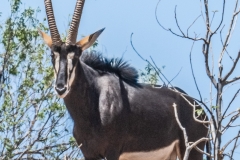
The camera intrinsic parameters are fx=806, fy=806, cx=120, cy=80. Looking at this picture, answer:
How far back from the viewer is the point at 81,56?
375 inches

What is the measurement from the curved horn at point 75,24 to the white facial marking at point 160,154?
4.72 ft

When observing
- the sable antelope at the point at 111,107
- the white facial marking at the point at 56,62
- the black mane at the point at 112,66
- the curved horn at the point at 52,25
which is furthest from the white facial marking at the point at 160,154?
the curved horn at the point at 52,25

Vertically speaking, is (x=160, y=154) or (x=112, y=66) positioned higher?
(x=112, y=66)

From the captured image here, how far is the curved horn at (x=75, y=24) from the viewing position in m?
9.18

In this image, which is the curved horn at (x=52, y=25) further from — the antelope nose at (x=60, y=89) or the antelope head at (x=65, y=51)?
the antelope nose at (x=60, y=89)

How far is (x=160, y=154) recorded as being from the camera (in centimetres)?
965

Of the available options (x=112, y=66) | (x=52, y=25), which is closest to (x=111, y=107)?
(x=112, y=66)

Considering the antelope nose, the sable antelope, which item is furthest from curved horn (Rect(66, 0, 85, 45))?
the antelope nose

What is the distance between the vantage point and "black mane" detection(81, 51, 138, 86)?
9.53 meters

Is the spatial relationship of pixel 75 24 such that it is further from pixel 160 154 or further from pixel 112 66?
pixel 160 154

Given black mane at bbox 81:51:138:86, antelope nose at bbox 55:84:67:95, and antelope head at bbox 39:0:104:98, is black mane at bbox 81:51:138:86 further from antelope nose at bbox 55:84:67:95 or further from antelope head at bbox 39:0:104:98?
antelope nose at bbox 55:84:67:95

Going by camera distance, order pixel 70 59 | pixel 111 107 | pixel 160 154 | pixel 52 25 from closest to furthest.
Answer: pixel 70 59 → pixel 111 107 → pixel 52 25 → pixel 160 154

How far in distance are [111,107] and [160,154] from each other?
957 millimetres

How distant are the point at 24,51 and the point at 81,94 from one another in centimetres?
346
